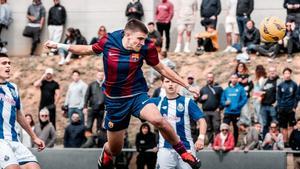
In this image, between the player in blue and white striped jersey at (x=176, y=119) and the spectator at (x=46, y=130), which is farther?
the spectator at (x=46, y=130)

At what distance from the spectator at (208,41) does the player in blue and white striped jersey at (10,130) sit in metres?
13.2

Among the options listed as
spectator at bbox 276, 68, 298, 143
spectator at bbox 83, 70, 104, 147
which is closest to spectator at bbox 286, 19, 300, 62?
spectator at bbox 276, 68, 298, 143

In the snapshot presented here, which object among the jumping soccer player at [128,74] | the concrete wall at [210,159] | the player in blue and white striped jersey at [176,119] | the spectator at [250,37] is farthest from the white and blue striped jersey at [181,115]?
the spectator at [250,37]

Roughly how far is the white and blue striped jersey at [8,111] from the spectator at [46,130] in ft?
27.5

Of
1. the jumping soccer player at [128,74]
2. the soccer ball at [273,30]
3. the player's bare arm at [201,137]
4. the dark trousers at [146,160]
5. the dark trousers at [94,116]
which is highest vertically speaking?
the soccer ball at [273,30]

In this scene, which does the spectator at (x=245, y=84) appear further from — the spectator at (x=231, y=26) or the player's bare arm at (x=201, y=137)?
the player's bare arm at (x=201, y=137)

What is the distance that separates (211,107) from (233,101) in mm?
543

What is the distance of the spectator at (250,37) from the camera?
82.2ft

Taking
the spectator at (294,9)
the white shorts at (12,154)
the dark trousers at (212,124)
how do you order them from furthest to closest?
the spectator at (294,9) < the dark trousers at (212,124) < the white shorts at (12,154)

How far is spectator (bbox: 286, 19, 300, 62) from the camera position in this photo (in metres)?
24.3

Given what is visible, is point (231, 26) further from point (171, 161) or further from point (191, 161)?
point (191, 161)

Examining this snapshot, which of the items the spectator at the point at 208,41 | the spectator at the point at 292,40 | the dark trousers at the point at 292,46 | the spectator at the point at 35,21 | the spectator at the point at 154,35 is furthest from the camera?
the spectator at the point at 35,21

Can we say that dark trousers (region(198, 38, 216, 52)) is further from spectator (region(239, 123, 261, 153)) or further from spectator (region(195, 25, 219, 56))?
spectator (region(239, 123, 261, 153))

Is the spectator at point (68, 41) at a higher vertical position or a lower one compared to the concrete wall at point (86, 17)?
lower
